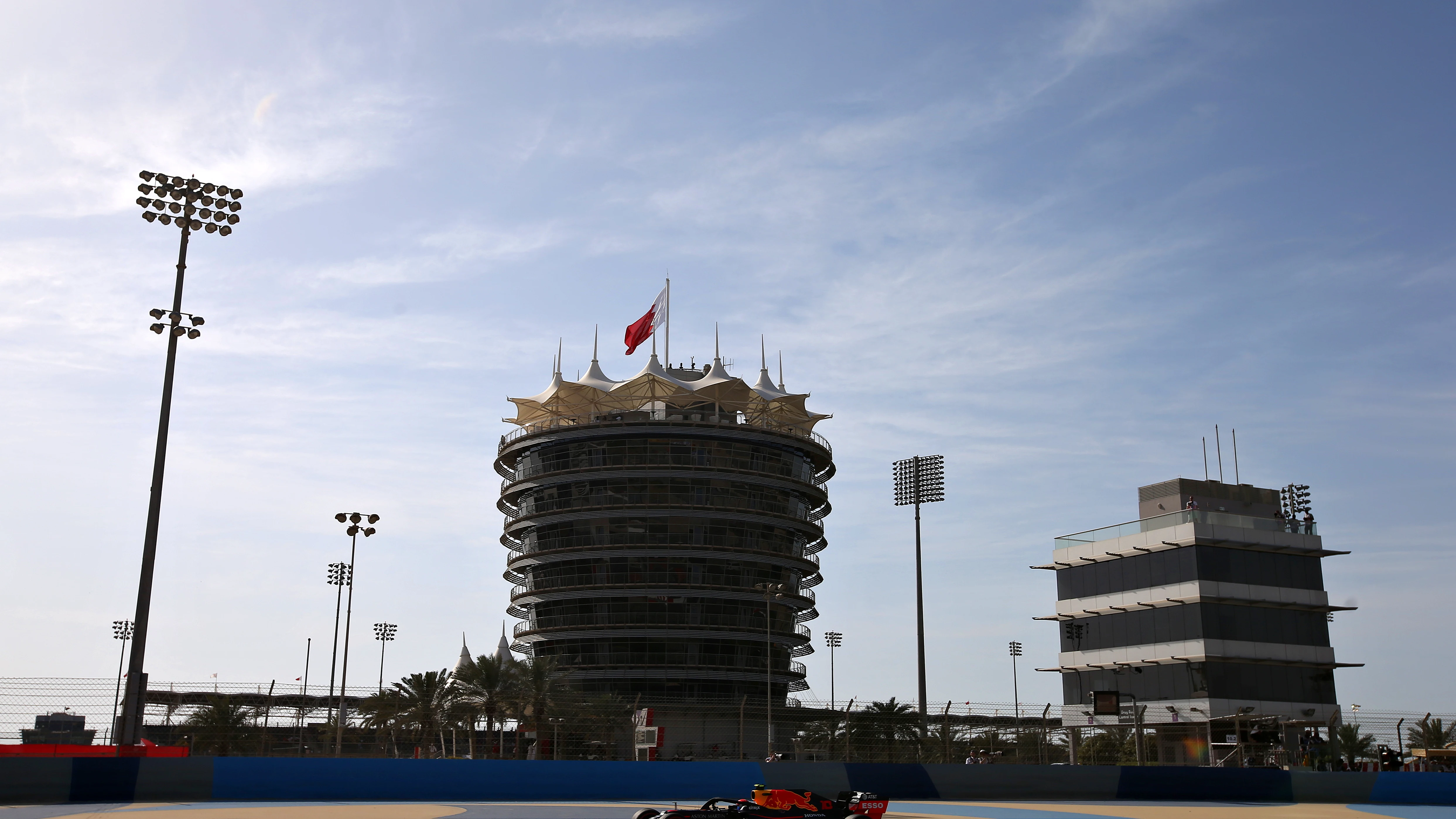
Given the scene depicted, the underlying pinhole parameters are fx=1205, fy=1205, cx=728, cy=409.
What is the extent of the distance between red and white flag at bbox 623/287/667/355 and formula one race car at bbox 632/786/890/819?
199 ft

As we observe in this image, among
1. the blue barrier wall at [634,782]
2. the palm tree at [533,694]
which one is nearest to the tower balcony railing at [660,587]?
the palm tree at [533,694]

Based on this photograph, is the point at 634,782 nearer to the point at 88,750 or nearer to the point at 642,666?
the point at 88,750

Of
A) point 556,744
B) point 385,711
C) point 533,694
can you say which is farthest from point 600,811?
point 533,694

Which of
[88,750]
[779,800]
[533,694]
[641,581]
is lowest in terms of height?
[779,800]

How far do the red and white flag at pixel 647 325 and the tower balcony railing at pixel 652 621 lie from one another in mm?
17484

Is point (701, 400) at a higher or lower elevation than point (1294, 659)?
higher

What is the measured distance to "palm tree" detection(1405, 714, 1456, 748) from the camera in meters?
35.2

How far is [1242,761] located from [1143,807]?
10106mm

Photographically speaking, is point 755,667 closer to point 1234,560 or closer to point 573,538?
point 573,538

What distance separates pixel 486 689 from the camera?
65.4 metres

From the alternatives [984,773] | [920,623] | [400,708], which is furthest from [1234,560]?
[400,708]

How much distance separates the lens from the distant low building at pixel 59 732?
86.6ft

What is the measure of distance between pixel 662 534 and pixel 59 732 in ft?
179

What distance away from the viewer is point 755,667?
8069 centimetres
